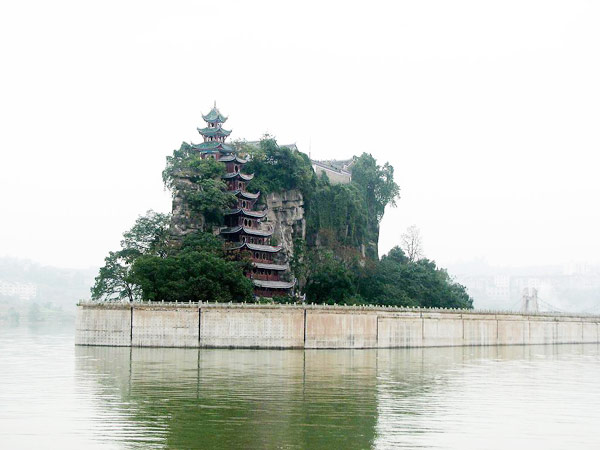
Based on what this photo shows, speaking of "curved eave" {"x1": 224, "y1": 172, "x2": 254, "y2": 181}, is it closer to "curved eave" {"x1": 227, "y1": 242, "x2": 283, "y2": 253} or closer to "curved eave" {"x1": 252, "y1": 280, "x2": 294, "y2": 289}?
"curved eave" {"x1": 227, "y1": 242, "x2": 283, "y2": 253}

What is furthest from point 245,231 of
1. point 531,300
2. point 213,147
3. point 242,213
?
point 531,300

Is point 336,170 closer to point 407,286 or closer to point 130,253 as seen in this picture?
point 407,286

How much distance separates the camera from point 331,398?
3938cm

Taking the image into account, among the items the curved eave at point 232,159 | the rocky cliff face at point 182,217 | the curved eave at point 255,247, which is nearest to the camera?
the rocky cliff face at point 182,217

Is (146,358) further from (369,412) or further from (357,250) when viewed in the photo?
(357,250)

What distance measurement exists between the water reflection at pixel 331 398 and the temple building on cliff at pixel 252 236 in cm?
1791

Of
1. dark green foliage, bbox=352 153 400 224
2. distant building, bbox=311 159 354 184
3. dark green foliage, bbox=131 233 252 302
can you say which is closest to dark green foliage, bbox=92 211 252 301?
dark green foliage, bbox=131 233 252 302

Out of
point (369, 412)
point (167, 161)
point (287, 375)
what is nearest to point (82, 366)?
point (287, 375)

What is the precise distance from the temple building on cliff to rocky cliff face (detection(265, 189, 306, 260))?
4.46 ft

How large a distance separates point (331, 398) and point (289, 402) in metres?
2.69

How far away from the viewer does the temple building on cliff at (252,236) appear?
8312 cm

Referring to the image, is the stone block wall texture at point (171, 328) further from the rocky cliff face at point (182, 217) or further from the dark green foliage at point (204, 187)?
the dark green foliage at point (204, 187)

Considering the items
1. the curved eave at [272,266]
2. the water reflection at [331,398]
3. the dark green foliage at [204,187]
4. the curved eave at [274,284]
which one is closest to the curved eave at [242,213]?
the dark green foliage at [204,187]

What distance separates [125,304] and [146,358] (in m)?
11.3
